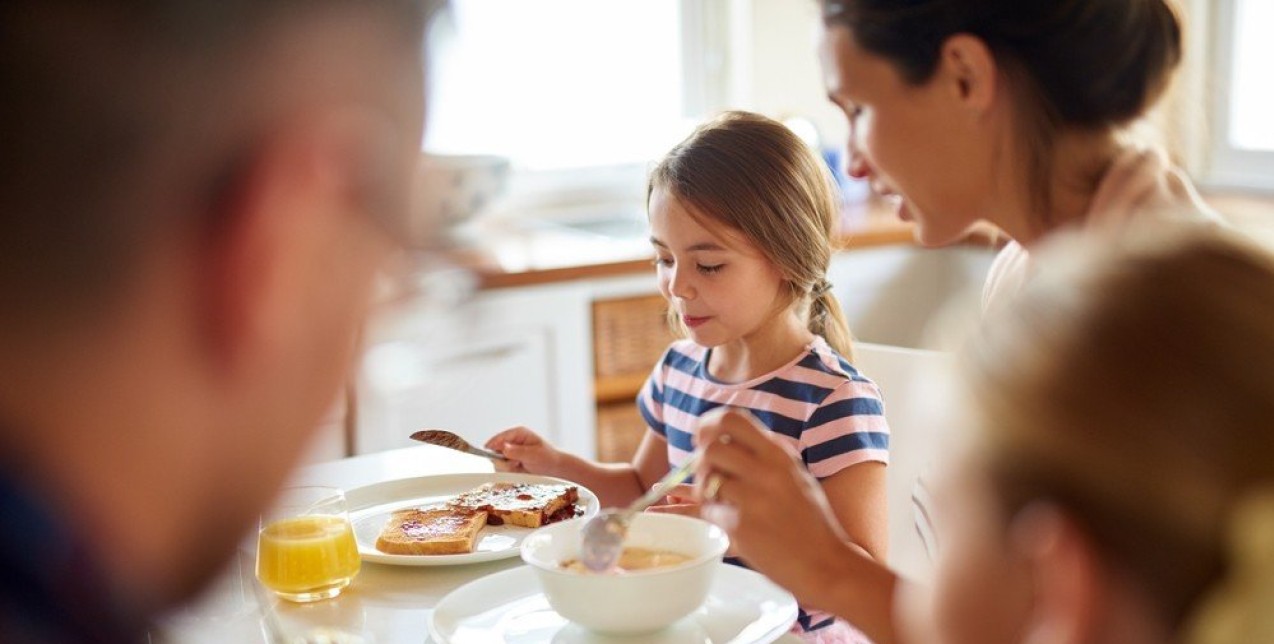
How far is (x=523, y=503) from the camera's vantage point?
1447mm

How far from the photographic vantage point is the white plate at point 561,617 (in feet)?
3.66

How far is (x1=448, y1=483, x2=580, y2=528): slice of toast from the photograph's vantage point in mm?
1422

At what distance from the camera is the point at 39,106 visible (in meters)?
0.37

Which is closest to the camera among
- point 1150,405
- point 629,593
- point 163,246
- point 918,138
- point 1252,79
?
point 163,246

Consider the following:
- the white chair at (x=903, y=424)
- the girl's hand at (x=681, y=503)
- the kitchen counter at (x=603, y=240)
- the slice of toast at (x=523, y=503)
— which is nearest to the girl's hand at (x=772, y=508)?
the girl's hand at (x=681, y=503)

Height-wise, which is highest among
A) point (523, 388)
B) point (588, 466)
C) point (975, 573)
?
point (975, 573)

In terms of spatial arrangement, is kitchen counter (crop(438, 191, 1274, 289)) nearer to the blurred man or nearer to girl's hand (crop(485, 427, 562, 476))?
girl's hand (crop(485, 427, 562, 476))

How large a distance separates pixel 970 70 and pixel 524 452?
778 mm

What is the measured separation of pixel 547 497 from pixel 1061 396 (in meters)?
0.86

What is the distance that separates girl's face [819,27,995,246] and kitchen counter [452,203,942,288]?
106cm

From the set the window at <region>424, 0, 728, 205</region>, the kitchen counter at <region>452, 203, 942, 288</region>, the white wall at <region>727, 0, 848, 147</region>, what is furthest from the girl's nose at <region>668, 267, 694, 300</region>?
the white wall at <region>727, 0, 848, 147</region>

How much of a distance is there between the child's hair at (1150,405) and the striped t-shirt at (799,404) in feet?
2.72

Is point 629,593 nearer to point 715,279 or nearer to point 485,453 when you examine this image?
point 485,453

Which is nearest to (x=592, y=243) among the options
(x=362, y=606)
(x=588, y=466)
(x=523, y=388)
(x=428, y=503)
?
(x=523, y=388)
